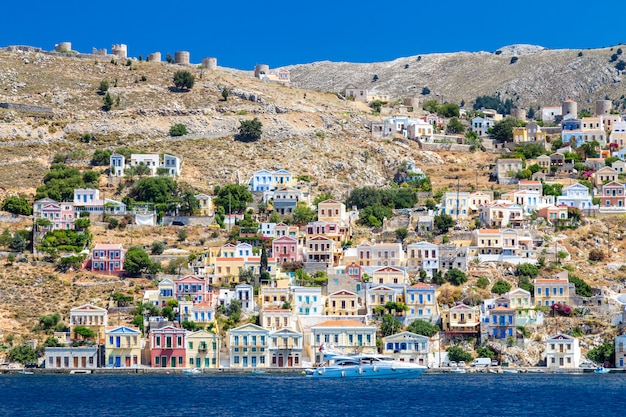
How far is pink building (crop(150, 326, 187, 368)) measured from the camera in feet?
332

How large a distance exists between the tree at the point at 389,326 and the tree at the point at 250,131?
1716 inches

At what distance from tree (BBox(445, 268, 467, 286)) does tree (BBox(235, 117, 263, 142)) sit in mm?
38785

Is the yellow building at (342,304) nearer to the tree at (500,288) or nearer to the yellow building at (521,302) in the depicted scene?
the tree at (500,288)

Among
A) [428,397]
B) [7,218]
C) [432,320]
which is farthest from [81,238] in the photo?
[428,397]

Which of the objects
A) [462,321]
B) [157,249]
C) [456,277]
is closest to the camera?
[462,321]

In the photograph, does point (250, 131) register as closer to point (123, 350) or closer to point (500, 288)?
A: point (500, 288)

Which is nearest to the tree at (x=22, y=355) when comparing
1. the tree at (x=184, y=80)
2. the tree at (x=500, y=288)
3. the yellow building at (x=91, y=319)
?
the yellow building at (x=91, y=319)

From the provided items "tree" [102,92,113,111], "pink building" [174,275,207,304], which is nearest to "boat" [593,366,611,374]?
"pink building" [174,275,207,304]

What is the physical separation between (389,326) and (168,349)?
15218 mm

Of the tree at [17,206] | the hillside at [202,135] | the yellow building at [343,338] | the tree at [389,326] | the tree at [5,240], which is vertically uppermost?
the hillside at [202,135]

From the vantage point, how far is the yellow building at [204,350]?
102 meters

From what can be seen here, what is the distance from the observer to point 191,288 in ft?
356

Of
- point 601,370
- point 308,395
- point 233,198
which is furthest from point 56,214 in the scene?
point 601,370

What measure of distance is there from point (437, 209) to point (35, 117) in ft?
141
